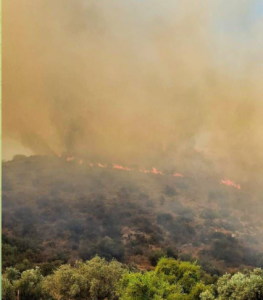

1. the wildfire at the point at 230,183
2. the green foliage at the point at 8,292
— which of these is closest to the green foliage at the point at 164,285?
the green foliage at the point at 8,292

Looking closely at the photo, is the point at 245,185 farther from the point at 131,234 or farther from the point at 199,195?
the point at 131,234

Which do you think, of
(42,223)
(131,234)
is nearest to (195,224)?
(131,234)

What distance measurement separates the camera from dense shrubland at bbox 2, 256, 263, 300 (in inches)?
829

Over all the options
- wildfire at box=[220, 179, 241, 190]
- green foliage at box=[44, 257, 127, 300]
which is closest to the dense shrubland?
green foliage at box=[44, 257, 127, 300]

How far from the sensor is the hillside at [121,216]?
48750mm

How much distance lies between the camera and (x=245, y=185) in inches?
3199

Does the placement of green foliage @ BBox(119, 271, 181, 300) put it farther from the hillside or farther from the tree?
the hillside

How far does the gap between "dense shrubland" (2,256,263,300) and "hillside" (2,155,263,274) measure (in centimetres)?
1253

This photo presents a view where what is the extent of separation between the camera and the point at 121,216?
65438mm

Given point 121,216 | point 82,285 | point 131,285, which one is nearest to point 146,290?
point 131,285

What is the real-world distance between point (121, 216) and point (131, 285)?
148 ft

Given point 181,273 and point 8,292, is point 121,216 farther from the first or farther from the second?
point 8,292

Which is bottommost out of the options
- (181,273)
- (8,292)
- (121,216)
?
(8,292)

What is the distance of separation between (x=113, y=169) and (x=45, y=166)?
65.6 ft
